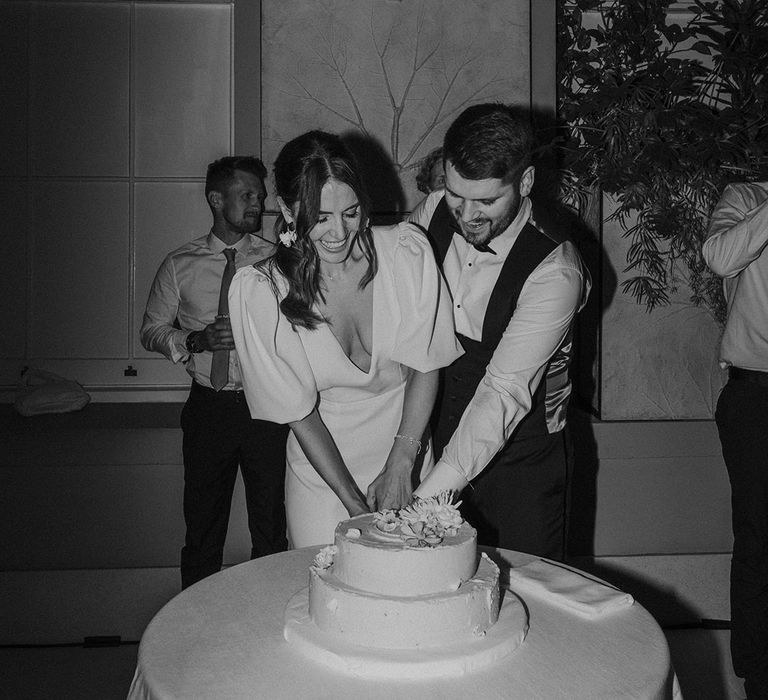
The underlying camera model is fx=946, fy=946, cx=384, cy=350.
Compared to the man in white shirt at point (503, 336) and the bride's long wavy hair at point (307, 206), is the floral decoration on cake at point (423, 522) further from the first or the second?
the bride's long wavy hair at point (307, 206)

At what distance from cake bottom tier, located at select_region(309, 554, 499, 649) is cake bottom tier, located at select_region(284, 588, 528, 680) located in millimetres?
12

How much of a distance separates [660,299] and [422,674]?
3.01m

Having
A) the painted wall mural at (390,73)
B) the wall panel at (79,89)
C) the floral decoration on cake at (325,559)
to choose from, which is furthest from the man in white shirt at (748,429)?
the wall panel at (79,89)

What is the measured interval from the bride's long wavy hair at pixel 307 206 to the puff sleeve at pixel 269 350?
0.13 feet

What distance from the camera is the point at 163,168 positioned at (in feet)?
13.6

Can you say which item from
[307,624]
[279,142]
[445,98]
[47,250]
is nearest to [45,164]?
[47,250]

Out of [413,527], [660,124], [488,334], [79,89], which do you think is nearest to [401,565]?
[413,527]

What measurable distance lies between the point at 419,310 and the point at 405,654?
96cm

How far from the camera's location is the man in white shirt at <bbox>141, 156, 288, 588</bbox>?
330 centimetres

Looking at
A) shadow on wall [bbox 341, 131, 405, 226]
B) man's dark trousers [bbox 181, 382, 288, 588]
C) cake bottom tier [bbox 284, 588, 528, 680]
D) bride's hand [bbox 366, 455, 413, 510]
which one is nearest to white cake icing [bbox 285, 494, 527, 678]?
cake bottom tier [bbox 284, 588, 528, 680]

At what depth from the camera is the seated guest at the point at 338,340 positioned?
1979mm

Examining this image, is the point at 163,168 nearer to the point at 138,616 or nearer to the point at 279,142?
the point at 279,142

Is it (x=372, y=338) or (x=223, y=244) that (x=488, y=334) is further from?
(x=223, y=244)

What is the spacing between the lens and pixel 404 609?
135 centimetres
